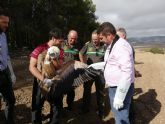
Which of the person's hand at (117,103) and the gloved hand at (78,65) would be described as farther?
the gloved hand at (78,65)

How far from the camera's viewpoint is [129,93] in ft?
19.3

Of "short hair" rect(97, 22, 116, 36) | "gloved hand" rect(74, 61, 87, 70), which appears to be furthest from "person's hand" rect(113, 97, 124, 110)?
"gloved hand" rect(74, 61, 87, 70)

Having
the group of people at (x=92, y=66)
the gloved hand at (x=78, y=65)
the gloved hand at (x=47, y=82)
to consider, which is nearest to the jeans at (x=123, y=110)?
the group of people at (x=92, y=66)

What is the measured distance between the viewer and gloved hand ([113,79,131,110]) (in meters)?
5.52

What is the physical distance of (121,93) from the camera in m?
5.55

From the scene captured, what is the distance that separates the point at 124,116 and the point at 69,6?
29729 millimetres

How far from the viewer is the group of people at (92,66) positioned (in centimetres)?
558

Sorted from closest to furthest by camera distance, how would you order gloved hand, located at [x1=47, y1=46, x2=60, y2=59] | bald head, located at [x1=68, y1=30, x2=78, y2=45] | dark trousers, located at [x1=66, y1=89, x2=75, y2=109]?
gloved hand, located at [x1=47, y1=46, x2=60, y2=59], bald head, located at [x1=68, y1=30, x2=78, y2=45], dark trousers, located at [x1=66, y1=89, x2=75, y2=109]

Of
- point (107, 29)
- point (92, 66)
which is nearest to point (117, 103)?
point (107, 29)

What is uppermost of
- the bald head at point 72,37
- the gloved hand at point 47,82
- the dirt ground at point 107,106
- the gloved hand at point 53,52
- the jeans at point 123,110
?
A: the bald head at point 72,37

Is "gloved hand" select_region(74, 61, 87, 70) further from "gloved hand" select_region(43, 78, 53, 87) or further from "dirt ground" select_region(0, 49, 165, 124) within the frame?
"dirt ground" select_region(0, 49, 165, 124)

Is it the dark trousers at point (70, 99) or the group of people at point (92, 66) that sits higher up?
the group of people at point (92, 66)

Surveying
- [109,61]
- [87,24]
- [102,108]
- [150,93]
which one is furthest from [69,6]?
[109,61]

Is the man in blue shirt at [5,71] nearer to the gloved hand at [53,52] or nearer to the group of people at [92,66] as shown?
the group of people at [92,66]
